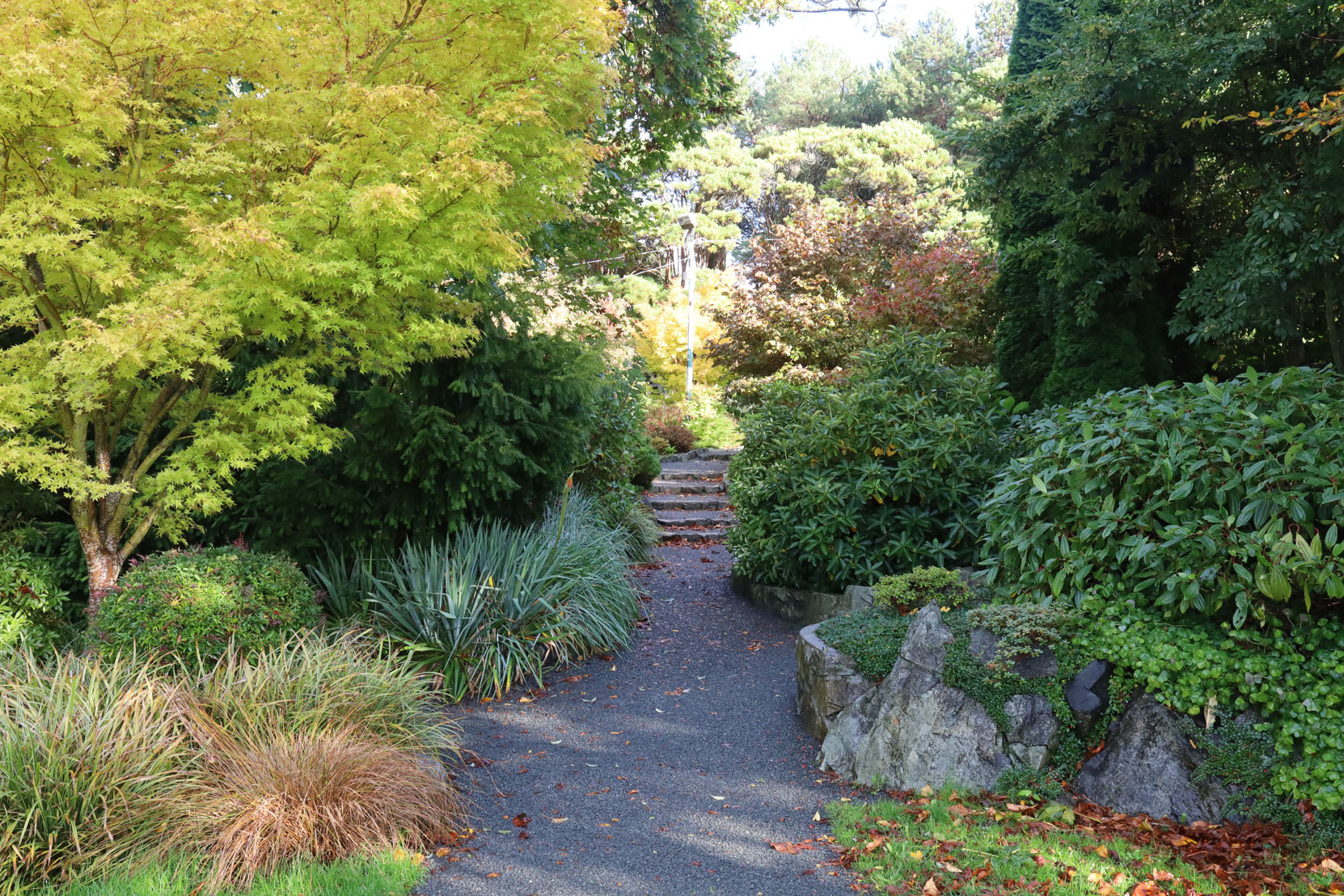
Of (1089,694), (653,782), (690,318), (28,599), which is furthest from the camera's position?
(690,318)

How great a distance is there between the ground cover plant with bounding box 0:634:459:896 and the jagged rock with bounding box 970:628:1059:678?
248 cm

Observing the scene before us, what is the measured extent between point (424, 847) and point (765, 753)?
1792 millimetres

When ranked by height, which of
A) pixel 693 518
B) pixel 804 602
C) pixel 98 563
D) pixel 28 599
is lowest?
pixel 804 602

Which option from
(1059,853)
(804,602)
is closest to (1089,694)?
(1059,853)

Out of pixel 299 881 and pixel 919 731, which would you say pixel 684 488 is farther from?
pixel 299 881

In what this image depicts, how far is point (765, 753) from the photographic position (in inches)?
178

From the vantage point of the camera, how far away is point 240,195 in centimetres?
459

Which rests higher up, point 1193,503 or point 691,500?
point 1193,503

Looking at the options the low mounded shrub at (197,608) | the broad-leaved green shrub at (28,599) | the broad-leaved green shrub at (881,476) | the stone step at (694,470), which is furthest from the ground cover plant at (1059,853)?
the stone step at (694,470)

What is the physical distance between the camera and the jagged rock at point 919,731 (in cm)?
393

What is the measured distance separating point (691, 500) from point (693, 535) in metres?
1.00

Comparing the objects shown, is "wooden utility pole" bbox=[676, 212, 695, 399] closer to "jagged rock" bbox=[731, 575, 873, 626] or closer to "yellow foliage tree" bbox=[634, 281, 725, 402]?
"yellow foliage tree" bbox=[634, 281, 725, 402]

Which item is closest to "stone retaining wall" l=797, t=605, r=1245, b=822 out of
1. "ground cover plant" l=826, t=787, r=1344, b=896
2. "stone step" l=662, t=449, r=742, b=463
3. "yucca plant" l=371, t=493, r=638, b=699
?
"ground cover plant" l=826, t=787, r=1344, b=896

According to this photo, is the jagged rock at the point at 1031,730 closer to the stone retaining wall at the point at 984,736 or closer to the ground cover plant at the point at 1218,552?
the stone retaining wall at the point at 984,736
